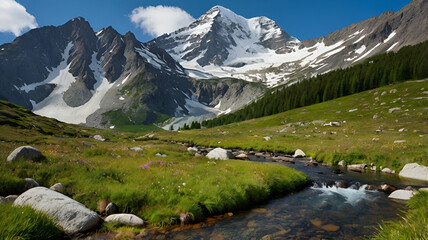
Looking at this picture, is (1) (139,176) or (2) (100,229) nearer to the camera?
(2) (100,229)

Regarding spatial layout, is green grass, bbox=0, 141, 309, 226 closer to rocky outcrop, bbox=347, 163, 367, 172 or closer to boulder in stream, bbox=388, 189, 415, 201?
boulder in stream, bbox=388, 189, 415, 201

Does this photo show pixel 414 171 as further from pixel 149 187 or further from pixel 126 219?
pixel 126 219

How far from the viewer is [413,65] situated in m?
109

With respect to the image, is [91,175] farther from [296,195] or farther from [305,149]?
[305,149]

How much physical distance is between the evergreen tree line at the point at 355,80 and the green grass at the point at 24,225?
469ft

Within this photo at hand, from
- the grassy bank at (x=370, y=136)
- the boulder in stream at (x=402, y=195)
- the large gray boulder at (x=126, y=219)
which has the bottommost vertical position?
the large gray boulder at (x=126, y=219)

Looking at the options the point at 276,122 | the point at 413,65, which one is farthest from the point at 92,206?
the point at 413,65

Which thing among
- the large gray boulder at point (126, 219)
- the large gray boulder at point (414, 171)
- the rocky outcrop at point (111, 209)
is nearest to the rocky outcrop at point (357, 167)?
the large gray boulder at point (414, 171)

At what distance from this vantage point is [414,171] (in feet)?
76.1

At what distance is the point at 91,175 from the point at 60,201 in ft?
14.4

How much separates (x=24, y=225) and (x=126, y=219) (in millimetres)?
4909

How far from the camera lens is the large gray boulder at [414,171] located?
73.6ft

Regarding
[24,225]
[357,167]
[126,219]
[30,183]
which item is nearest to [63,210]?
[126,219]

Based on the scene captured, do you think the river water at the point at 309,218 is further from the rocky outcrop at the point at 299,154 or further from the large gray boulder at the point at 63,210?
the rocky outcrop at the point at 299,154
